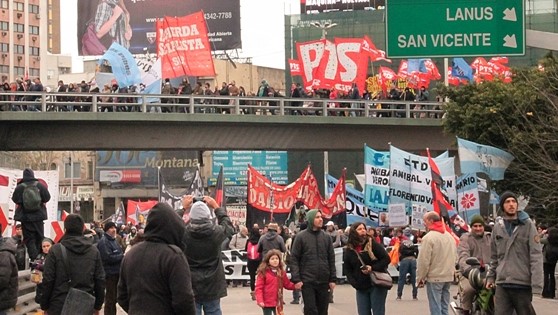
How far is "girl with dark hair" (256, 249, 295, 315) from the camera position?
56.3 feet

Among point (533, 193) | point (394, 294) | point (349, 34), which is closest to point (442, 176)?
point (394, 294)

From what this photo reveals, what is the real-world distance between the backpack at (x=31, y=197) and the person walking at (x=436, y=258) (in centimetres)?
549

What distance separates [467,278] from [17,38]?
13314cm

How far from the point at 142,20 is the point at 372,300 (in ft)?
227

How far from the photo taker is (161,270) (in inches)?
360

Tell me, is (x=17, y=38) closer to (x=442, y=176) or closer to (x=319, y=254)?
(x=442, y=176)

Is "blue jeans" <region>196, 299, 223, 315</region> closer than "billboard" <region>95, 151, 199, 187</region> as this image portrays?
Yes

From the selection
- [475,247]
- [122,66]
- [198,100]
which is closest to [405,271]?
[475,247]

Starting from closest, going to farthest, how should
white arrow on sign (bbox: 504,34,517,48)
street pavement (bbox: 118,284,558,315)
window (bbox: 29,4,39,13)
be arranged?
white arrow on sign (bbox: 504,34,517,48) < street pavement (bbox: 118,284,558,315) < window (bbox: 29,4,39,13)

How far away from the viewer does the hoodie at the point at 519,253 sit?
1284cm

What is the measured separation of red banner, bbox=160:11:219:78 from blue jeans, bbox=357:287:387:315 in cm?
3586

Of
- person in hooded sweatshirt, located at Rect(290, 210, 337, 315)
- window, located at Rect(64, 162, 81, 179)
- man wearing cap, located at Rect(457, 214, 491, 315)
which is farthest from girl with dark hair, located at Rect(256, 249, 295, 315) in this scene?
window, located at Rect(64, 162, 81, 179)

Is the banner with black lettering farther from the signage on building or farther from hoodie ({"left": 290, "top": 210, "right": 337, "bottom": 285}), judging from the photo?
the signage on building

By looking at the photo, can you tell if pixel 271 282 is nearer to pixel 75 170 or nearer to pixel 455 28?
pixel 455 28
